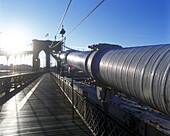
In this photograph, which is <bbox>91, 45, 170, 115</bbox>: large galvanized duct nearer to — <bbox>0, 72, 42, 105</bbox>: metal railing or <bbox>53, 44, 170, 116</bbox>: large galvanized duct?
<bbox>53, 44, 170, 116</bbox>: large galvanized duct

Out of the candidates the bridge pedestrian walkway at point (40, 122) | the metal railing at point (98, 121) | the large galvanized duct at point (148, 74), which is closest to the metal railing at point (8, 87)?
the bridge pedestrian walkway at point (40, 122)

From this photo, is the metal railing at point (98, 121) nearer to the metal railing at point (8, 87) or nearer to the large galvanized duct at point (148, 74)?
the large galvanized duct at point (148, 74)

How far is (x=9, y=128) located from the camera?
4746 millimetres

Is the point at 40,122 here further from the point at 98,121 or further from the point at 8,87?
the point at 8,87

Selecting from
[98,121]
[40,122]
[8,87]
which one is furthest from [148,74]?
[8,87]

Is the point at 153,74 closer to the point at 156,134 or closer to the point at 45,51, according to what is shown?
the point at 156,134

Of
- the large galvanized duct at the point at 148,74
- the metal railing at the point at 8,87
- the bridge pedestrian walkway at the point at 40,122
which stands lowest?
the bridge pedestrian walkway at the point at 40,122

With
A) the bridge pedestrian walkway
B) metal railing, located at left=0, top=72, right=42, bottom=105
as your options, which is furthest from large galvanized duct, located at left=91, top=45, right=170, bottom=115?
metal railing, located at left=0, top=72, right=42, bottom=105

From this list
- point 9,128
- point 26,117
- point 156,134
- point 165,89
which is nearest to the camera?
point 165,89

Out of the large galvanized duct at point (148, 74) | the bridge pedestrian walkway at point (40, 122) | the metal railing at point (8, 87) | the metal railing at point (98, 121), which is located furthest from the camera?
the metal railing at point (8, 87)

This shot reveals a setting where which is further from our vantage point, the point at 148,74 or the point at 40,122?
the point at 40,122

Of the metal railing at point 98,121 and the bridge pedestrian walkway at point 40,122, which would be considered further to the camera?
the bridge pedestrian walkway at point 40,122

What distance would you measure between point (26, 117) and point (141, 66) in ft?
19.8

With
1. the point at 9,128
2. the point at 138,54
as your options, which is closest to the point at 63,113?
the point at 9,128
